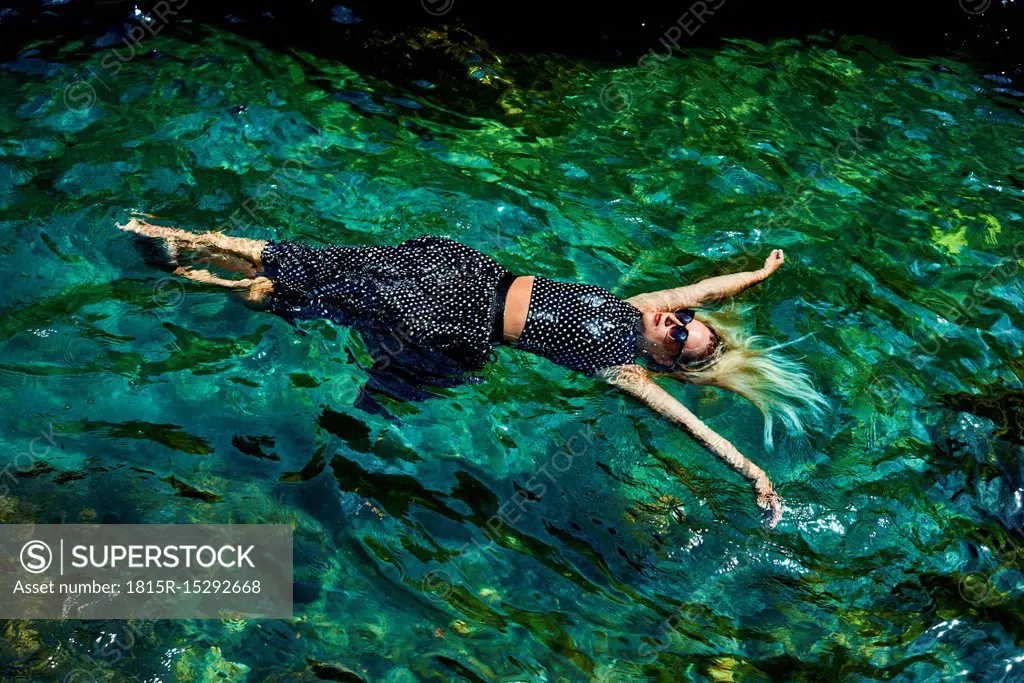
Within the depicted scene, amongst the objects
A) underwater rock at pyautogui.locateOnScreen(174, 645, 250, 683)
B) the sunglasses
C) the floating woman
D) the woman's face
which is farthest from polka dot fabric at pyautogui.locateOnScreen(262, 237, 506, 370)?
underwater rock at pyautogui.locateOnScreen(174, 645, 250, 683)

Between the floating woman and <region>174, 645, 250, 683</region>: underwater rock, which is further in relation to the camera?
the floating woman

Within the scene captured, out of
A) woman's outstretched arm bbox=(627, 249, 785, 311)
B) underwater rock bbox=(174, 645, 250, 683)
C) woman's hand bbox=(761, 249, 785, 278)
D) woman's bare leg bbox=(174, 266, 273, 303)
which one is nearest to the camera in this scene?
underwater rock bbox=(174, 645, 250, 683)

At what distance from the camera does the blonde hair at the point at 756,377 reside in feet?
19.9

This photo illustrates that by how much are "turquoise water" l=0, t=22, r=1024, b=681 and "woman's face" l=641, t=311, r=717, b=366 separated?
2.41 ft

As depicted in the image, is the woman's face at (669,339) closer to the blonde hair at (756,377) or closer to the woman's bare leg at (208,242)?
the blonde hair at (756,377)

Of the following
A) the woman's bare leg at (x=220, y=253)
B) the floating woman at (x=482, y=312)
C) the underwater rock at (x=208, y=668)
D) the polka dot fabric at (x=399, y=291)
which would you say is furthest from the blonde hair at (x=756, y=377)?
the underwater rock at (x=208, y=668)

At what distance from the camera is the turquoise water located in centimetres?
550

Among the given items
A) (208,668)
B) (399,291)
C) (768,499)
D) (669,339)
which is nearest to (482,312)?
(399,291)

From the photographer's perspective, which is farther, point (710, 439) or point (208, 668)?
point (710, 439)

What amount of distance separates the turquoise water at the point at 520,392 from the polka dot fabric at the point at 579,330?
0.68m

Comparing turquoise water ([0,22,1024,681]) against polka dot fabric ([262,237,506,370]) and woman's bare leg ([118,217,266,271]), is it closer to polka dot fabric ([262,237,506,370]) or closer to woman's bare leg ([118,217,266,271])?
woman's bare leg ([118,217,266,271])

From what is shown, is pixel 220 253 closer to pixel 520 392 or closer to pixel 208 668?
pixel 520 392

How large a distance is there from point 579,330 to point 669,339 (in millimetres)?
611

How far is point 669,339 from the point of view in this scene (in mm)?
5902
